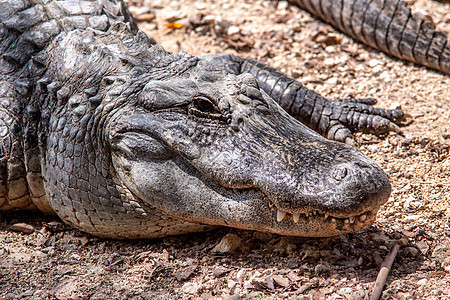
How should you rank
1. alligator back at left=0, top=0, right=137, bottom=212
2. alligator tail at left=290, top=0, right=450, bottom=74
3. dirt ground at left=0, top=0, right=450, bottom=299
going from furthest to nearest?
alligator tail at left=290, top=0, right=450, bottom=74, alligator back at left=0, top=0, right=137, bottom=212, dirt ground at left=0, top=0, right=450, bottom=299

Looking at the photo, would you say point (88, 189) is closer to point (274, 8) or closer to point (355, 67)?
point (355, 67)

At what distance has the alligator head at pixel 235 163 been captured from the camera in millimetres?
2729

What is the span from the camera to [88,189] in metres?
3.37

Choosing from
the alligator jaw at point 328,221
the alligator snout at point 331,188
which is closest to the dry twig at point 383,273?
the alligator jaw at point 328,221

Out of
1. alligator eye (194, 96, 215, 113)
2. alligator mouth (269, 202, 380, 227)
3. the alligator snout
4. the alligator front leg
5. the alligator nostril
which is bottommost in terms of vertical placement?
the alligator front leg

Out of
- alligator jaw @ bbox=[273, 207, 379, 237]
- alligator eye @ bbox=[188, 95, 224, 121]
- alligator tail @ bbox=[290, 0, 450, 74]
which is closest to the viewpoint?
alligator jaw @ bbox=[273, 207, 379, 237]

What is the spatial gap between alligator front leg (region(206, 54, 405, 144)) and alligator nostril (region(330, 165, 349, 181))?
1.57m

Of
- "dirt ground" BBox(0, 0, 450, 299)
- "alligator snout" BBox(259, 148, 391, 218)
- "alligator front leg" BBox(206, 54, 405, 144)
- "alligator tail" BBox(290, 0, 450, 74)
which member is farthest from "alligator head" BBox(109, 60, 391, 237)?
"alligator tail" BBox(290, 0, 450, 74)

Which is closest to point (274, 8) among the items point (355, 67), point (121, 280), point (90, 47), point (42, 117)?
point (355, 67)

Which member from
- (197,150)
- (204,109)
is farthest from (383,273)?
(204,109)

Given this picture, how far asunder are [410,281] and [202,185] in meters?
1.27

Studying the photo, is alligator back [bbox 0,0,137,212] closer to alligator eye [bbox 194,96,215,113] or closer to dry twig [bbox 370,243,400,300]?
alligator eye [bbox 194,96,215,113]

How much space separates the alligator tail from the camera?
493cm

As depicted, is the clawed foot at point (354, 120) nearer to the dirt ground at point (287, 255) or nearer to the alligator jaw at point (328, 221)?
the dirt ground at point (287, 255)
